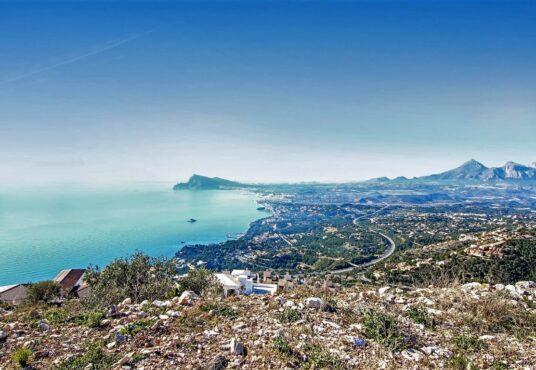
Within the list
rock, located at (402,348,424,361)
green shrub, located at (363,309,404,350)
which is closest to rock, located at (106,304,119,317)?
green shrub, located at (363,309,404,350)

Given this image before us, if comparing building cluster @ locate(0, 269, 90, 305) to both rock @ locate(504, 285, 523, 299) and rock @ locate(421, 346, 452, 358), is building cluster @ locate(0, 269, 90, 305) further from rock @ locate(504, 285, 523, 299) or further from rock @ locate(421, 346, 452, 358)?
rock @ locate(504, 285, 523, 299)

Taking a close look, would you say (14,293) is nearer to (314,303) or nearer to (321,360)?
(314,303)

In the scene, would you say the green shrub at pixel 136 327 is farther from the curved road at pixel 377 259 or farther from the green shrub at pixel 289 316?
the curved road at pixel 377 259

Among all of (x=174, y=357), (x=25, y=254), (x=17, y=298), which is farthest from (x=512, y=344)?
(x=25, y=254)

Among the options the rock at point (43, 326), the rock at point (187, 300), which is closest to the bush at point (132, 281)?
the rock at point (43, 326)

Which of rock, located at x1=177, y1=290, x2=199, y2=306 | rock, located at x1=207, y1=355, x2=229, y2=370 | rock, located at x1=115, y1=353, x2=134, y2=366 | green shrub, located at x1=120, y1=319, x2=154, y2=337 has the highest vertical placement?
rock, located at x1=207, y1=355, x2=229, y2=370

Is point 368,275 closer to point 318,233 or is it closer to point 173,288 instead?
point 173,288

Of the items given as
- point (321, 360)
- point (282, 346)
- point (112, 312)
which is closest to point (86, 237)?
point (112, 312)
